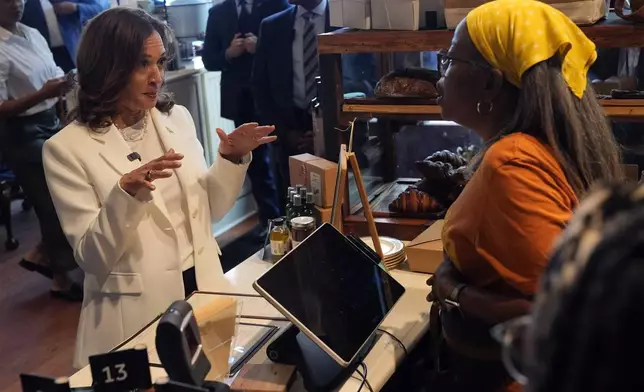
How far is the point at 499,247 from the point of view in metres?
1.38

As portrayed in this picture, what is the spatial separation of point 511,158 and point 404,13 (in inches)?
37.0

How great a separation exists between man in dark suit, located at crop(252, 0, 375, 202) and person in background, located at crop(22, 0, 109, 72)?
120 centimetres

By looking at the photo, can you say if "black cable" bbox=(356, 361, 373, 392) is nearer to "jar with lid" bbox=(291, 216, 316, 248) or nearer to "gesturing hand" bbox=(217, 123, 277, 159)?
"jar with lid" bbox=(291, 216, 316, 248)

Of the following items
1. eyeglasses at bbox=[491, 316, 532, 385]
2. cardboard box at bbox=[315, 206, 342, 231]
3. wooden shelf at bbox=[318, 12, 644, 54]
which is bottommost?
cardboard box at bbox=[315, 206, 342, 231]

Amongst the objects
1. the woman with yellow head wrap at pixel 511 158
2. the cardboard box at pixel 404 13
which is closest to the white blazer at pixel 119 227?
the cardboard box at pixel 404 13

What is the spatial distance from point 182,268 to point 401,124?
1.26 metres

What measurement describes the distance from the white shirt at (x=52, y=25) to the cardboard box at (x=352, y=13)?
2576 millimetres

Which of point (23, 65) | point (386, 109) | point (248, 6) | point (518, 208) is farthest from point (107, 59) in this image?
point (248, 6)

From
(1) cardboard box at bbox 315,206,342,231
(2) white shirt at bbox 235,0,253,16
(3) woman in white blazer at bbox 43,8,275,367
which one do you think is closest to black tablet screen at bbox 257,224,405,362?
(3) woman in white blazer at bbox 43,8,275,367

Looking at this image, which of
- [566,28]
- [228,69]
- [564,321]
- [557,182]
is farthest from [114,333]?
[228,69]

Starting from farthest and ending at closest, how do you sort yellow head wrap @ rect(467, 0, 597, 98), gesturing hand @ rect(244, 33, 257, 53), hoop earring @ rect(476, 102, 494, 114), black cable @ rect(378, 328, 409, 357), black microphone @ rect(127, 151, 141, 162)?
1. gesturing hand @ rect(244, 33, 257, 53)
2. black microphone @ rect(127, 151, 141, 162)
3. black cable @ rect(378, 328, 409, 357)
4. hoop earring @ rect(476, 102, 494, 114)
5. yellow head wrap @ rect(467, 0, 597, 98)

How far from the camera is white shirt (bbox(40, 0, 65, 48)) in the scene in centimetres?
423

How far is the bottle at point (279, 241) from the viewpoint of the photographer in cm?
219

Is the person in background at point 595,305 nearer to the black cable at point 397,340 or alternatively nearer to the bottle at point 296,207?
the black cable at point 397,340
